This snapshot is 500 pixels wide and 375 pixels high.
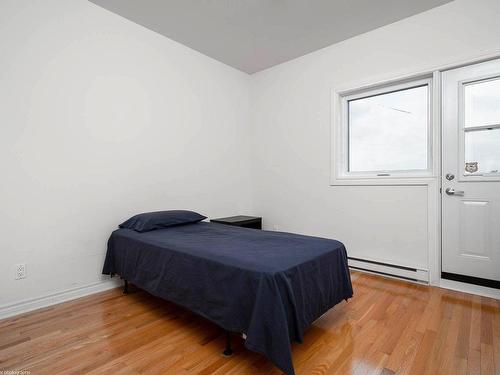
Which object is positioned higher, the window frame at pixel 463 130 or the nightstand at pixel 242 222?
the window frame at pixel 463 130

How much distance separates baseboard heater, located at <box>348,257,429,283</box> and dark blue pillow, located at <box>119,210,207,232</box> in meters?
1.97

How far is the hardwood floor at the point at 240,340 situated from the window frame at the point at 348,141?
1.16 meters

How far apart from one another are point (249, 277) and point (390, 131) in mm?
2545

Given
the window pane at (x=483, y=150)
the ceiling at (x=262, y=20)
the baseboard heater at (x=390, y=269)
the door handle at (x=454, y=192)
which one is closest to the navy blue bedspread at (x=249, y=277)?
the baseboard heater at (x=390, y=269)

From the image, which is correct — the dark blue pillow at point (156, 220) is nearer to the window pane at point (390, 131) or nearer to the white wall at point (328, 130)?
the white wall at point (328, 130)

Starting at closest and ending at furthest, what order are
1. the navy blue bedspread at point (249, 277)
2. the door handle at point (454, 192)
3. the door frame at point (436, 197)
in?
the navy blue bedspread at point (249, 277) → the door handle at point (454, 192) → the door frame at point (436, 197)

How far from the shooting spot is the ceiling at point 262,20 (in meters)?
2.49

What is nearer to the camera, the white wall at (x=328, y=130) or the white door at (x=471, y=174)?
the white door at (x=471, y=174)

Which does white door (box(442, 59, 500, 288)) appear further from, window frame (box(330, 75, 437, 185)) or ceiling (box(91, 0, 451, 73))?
ceiling (box(91, 0, 451, 73))

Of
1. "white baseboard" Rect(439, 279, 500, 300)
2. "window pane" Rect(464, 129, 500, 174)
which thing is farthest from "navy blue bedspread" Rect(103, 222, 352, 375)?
"window pane" Rect(464, 129, 500, 174)

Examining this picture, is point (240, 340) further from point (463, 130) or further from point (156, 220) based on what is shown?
point (463, 130)

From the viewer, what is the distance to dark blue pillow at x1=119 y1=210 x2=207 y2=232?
8.16 feet

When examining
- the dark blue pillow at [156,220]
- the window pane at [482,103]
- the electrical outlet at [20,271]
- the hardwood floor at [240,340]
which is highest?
the window pane at [482,103]

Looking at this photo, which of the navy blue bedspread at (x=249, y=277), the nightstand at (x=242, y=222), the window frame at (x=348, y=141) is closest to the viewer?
the navy blue bedspread at (x=249, y=277)
